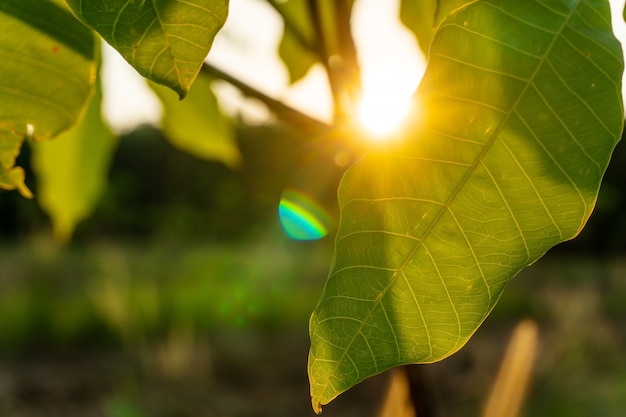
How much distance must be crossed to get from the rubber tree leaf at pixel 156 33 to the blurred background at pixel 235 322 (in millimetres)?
354

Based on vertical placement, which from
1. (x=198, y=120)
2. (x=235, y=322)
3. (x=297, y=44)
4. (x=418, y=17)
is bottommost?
(x=235, y=322)

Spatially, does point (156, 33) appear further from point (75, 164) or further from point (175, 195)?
point (175, 195)

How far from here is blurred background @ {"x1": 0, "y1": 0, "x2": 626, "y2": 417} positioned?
12.0 feet

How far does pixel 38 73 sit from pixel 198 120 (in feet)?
1.33

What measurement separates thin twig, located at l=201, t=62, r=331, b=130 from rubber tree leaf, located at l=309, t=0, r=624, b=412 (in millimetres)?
277

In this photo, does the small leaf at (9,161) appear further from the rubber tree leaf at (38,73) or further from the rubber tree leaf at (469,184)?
the rubber tree leaf at (469,184)

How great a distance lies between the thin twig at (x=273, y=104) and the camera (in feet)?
1.76

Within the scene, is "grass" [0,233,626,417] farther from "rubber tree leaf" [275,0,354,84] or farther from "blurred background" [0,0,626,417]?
"rubber tree leaf" [275,0,354,84]

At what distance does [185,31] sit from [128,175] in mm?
9847

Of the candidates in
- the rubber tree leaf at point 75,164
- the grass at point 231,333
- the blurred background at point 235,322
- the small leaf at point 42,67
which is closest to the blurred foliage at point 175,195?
the blurred background at point 235,322

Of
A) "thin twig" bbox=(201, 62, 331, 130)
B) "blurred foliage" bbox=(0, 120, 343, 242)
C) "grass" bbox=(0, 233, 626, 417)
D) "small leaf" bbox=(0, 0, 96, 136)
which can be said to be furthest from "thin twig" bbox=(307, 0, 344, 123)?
"blurred foliage" bbox=(0, 120, 343, 242)

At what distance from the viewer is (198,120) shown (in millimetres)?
806

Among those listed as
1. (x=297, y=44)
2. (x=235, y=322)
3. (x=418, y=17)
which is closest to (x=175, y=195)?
(x=235, y=322)

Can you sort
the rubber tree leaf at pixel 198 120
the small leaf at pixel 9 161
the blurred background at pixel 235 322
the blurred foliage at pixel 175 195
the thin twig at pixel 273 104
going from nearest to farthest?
1. the small leaf at pixel 9 161
2. the thin twig at pixel 273 104
3. the rubber tree leaf at pixel 198 120
4. the blurred background at pixel 235 322
5. the blurred foliage at pixel 175 195
